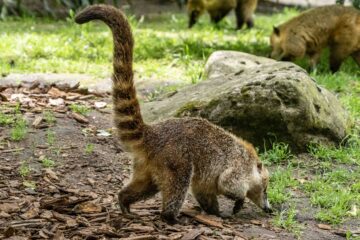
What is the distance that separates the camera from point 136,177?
4711 mm

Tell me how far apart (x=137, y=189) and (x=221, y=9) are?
31.9 feet

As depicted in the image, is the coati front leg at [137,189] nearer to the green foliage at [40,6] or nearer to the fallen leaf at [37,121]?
the fallen leaf at [37,121]

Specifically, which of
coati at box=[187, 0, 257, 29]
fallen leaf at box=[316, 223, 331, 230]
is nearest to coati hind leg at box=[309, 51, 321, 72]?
coati at box=[187, 0, 257, 29]

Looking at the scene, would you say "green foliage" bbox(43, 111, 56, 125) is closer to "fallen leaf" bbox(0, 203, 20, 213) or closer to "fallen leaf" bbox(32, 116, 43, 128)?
"fallen leaf" bbox(32, 116, 43, 128)

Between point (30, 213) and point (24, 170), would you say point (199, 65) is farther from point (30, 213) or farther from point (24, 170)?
point (30, 213)

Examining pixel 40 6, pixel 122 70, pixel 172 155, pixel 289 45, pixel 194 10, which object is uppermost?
pixel 122 70

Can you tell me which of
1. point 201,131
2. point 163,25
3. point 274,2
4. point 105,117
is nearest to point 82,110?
point 105,117

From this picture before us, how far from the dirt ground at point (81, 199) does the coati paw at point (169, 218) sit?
0.13 feet

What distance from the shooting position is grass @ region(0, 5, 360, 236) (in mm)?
5641

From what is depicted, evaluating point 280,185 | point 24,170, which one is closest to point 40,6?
point 24,170

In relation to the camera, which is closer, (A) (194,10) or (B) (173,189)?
(B) (173,189)

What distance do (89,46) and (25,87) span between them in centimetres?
296

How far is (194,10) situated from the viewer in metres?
13.6

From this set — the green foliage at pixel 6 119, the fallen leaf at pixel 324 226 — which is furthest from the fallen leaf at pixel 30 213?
the fallen leaf at pixel 324 226
